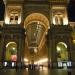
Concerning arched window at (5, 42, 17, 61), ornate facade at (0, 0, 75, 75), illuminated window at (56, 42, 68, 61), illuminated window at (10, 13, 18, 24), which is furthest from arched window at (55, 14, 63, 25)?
arched window at (5, 42, 17, 61)

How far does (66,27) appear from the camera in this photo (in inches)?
1711

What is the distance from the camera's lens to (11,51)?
1741 inches

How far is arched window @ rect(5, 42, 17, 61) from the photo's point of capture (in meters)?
42.5

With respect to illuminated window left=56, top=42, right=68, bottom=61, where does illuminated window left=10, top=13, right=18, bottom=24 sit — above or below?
above

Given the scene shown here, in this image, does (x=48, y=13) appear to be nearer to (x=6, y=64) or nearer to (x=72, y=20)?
(x=72, y=20)

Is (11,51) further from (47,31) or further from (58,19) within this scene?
(58,19)

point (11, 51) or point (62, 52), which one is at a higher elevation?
point (11, 51)

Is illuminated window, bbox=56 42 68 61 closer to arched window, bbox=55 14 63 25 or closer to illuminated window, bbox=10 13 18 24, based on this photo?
arched window, bbox=55 14 63 25

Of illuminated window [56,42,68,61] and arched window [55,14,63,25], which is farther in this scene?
arched window [55,14,63,25]

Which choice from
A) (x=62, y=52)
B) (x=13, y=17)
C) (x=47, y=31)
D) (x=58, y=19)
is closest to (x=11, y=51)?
(x=13, y=17)

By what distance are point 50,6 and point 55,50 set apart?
1155 cm

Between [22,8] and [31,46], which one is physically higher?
[22,8]

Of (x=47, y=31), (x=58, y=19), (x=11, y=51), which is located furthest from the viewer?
(x=58, y=19)

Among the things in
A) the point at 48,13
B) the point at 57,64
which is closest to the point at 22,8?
the point at 48,13
